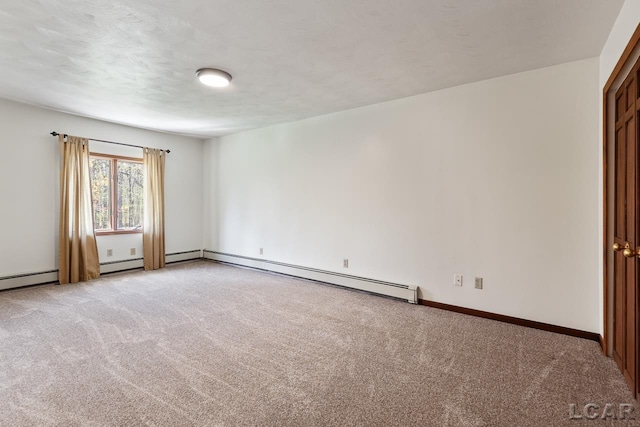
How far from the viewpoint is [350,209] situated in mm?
4297

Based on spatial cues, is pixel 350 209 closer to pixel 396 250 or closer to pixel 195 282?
pixel 396 250

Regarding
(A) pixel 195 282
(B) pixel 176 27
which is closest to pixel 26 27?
(B) pixel 176 27

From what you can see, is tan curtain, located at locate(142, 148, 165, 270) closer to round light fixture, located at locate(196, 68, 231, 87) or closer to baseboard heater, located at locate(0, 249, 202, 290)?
baseboard heater, located at locate(0, 249, 202, 290)

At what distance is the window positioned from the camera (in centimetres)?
501

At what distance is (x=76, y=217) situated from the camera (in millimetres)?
4543

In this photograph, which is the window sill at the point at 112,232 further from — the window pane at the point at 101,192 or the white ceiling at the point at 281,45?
the white ceiling at the point at 281,45

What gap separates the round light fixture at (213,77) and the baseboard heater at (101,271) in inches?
144

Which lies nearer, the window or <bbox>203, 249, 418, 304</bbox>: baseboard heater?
<bbox>203, 249, 418, 304</bbox>: baseboard heater

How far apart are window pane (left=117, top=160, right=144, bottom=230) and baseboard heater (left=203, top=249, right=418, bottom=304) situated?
1575mm

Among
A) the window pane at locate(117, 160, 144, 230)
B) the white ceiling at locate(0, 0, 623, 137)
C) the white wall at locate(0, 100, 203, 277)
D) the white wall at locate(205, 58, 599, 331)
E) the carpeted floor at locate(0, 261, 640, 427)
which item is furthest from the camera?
the window pane at locate(117, 160, 144, 230)

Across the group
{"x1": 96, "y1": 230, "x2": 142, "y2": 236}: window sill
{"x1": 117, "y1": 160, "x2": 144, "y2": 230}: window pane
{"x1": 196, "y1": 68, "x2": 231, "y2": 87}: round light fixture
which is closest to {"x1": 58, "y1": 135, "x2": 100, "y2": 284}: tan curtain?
{"x1": 96, "y1": 230, "x2": 142, "y2": 236}: window sill

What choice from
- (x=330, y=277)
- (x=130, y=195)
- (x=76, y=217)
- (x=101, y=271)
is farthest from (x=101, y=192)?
(x=330, y=277)

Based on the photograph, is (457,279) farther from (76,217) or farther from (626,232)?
(76,217)

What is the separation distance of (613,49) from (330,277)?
3.65 m
